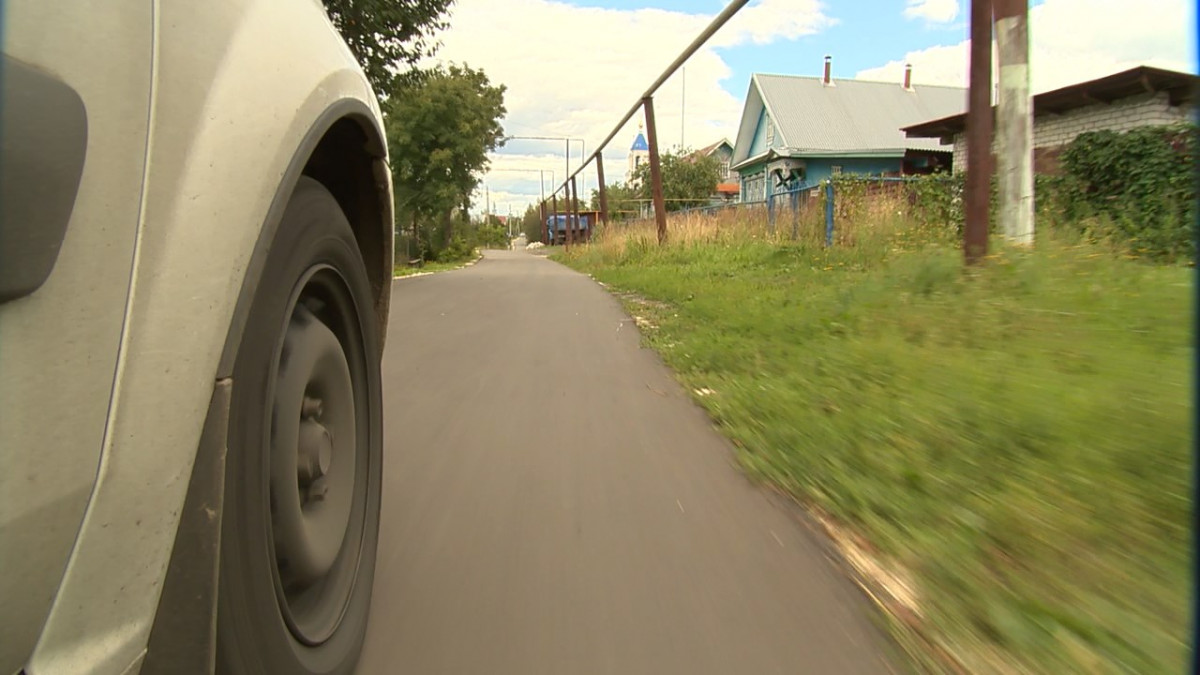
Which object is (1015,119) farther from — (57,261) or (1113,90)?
(1113,90)

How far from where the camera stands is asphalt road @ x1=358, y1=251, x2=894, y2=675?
225cm

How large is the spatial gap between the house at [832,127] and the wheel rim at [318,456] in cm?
2993

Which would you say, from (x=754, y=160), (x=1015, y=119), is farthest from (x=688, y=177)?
(x=1015, y=119)

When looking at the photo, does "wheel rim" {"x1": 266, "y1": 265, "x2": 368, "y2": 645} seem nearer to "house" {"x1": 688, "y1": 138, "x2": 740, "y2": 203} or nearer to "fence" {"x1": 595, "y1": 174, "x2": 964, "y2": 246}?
"fence" {"x1": 595, "y1": 174, "x2": 964, "y2": 246}

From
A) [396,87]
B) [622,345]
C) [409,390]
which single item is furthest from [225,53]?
Answer: [396,87]

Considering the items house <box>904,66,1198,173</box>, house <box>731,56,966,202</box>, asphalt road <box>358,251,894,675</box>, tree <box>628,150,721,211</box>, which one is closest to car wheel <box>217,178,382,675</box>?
asphalt road <box>358,251,894,675</box>

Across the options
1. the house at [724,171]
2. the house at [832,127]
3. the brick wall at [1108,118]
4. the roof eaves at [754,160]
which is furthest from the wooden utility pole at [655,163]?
the house at [724,171]

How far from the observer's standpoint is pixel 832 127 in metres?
33.7

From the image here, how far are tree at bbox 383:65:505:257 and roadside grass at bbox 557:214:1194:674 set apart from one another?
95.1 ft

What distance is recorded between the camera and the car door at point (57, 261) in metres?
1.02

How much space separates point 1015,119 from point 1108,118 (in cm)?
1025

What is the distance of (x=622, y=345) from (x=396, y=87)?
11350mm

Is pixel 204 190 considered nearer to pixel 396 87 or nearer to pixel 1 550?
pixel 1 550

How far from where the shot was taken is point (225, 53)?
4.72 ft
